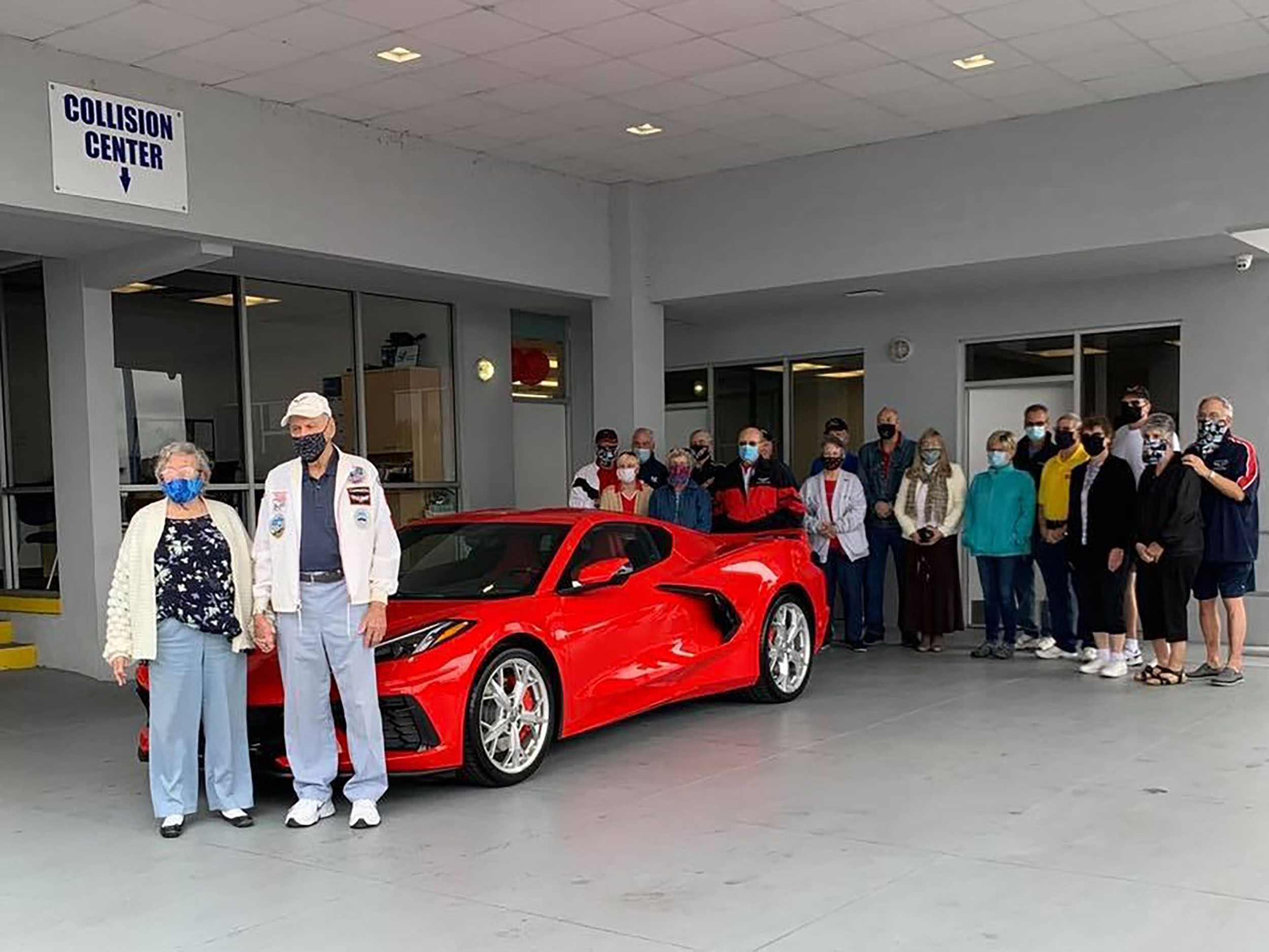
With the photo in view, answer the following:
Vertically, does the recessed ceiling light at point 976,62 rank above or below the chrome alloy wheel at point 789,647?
above

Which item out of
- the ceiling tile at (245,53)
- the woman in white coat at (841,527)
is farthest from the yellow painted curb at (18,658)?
the woman in white coat at (841,527)

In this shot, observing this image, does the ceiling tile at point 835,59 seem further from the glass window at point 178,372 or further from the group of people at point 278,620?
the glass window at point 178,372

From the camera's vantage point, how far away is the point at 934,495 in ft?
33.1

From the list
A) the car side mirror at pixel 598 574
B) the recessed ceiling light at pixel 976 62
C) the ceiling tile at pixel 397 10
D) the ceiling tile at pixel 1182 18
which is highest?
the ceiling tile at pixel 397 10

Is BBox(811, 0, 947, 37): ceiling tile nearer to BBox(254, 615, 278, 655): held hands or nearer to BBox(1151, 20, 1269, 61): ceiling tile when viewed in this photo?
BBox(1151, 20, 1269, 61): ceiling tile

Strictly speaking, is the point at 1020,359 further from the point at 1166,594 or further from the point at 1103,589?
the point at 1166,594

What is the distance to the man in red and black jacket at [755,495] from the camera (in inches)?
396

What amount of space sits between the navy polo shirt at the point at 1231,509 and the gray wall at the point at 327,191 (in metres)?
5.56

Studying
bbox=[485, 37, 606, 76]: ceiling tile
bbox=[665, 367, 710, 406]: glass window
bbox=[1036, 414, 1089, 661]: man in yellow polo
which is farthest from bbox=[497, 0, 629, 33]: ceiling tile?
bbox=[665, 367, 710, 406]: glass window

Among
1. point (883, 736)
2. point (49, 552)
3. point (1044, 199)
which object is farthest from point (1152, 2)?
point (49, 552)

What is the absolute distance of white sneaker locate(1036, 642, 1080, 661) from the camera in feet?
31.2

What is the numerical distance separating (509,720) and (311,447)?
1575mm

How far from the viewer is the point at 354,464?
5527 millimetres

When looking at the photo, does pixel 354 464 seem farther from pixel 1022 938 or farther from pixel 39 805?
pixel 1022 938
